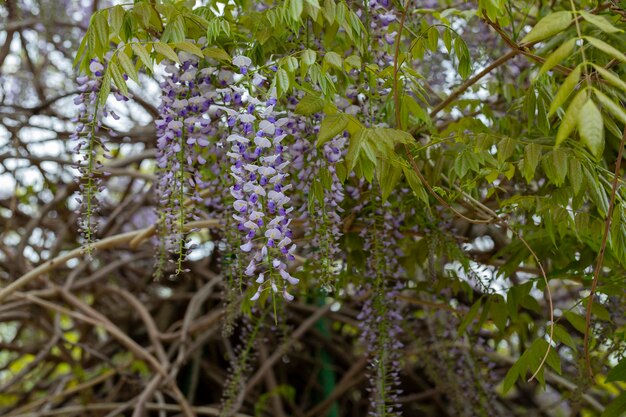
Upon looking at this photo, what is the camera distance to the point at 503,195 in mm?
1734

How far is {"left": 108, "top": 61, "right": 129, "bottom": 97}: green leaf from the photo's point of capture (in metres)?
1.06

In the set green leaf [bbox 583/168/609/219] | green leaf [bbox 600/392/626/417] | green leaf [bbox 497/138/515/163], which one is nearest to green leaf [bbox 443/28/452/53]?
green leaf [bbox 497/138/515/163]

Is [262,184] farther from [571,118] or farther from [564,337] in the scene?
[564,337]

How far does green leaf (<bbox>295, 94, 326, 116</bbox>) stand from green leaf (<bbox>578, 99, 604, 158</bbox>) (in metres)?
0.41

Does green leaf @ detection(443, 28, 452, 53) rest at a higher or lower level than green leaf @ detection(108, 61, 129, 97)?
higher

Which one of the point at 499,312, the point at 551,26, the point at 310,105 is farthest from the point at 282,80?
the point at 499,312

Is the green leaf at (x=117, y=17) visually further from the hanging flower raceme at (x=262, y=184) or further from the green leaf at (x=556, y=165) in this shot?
the green leaf at (x=556, y=165)

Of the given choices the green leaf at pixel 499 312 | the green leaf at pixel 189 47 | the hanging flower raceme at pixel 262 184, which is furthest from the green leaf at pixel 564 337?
the green leaf at pixel 189 47

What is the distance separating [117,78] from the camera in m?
1.07

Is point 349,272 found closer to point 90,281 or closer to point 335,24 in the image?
point 335,24

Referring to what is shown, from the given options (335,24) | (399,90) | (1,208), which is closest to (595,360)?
(399,90)

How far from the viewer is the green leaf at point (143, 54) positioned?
1053 mm

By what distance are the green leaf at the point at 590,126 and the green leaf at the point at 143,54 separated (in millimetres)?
562

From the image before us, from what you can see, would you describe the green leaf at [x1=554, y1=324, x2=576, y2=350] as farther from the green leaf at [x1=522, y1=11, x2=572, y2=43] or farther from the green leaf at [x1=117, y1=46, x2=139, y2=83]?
the green leaf at [x1=117, y1=46, x2=139, y2=83]
